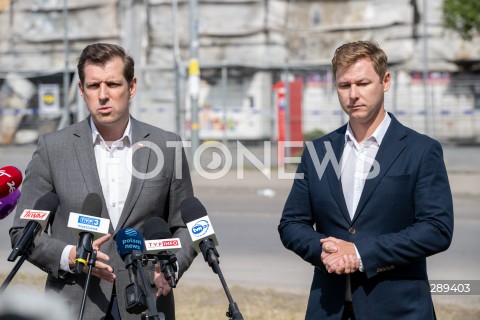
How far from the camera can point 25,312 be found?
2.07 metres

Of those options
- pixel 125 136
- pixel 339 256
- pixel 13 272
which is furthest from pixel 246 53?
pixel 13 272

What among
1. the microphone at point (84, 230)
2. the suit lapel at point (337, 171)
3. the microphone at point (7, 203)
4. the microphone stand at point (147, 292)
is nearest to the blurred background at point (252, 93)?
the microphone at point (7, 203)

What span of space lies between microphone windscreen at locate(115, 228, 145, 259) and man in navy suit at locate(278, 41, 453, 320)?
0.74m

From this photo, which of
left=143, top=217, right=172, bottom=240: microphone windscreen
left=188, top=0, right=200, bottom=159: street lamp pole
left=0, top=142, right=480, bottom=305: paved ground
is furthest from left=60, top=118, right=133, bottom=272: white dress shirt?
left=188, top=0, right=200, bottom=159: street lamp pole

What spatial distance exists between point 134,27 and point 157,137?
29662 mm

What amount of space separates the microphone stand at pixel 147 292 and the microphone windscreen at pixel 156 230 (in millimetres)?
223

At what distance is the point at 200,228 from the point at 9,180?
1238mm

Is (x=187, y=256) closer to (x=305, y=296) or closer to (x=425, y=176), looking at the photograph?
(x=425, y=176)

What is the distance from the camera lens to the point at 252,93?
26.1 metres

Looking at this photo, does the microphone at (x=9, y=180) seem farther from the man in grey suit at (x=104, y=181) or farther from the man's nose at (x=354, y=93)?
the man's nose at (x=354, y=93)

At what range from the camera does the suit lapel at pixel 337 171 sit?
385 centimetres

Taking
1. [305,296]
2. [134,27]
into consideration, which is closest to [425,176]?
[305,296]

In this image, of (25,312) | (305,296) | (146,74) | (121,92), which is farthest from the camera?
(146,74)

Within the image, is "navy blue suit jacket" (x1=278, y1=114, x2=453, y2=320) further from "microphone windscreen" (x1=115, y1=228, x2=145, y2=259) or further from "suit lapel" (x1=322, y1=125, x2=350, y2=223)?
"microphone windscreen" (x1=115, y1=228, x2=145, y2=259)
